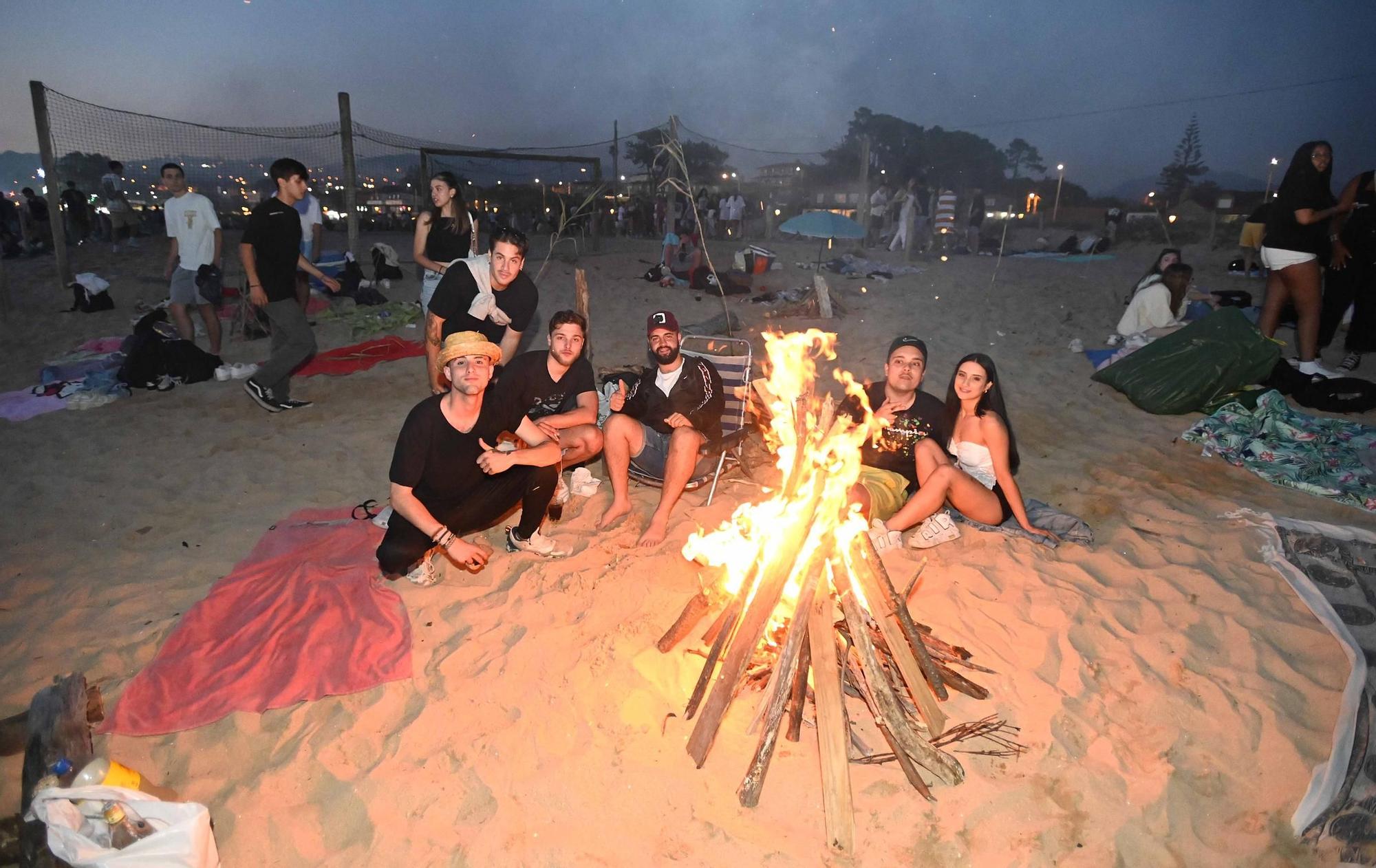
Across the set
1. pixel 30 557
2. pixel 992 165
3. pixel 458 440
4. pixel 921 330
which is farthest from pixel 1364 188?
pixel 992 165

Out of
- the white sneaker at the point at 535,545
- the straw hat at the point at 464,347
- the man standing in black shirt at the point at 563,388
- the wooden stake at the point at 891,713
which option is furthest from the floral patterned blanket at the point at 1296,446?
the straw hat at the point at 464,347

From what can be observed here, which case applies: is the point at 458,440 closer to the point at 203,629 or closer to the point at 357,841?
the point at 203,629

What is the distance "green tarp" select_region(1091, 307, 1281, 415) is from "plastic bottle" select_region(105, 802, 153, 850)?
Result: 299 inches

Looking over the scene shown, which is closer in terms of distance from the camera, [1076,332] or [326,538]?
[326,538]

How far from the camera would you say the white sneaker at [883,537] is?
407 centimetres

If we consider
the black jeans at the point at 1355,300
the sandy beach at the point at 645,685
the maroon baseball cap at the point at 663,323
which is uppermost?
the black jeans at the point at 1355,300

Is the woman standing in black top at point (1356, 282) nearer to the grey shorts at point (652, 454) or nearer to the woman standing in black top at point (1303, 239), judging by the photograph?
the woman standing in black top at point (1303, 239)

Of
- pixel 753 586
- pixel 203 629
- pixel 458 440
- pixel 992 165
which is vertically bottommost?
pixel 203 629

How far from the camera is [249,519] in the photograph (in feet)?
14.9

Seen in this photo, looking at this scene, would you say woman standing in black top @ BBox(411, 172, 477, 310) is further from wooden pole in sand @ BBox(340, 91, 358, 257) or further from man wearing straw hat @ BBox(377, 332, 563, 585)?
wooden pole in sand @ BBox(340, 91, 358, 257)

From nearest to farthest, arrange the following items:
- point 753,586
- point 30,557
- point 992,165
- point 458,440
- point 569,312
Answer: point 753,586 → point 458,440 → point 30,557 → point 569,312 → point 992,165

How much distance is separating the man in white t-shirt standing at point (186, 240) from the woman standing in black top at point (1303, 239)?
34.5 feet

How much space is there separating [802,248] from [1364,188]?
1327 centimetres

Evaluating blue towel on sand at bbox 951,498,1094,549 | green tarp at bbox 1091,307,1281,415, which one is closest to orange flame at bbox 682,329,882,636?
blue towel on sand at bbox 951,498,1094,549
